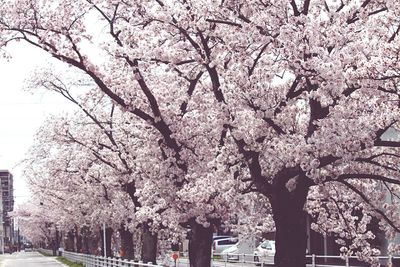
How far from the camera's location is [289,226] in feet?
45.6

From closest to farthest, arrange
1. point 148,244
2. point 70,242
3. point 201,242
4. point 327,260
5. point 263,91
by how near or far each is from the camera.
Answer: point 263,91 < point 201,242 < point 148,244 < point 327,260 < point 70,242

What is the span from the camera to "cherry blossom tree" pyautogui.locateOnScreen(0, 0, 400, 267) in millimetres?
11359

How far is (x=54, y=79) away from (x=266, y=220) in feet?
28.9

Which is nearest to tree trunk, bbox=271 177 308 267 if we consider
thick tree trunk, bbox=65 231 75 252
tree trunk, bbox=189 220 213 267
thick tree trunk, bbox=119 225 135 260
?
tree trunk, bbox=189 220 213 267

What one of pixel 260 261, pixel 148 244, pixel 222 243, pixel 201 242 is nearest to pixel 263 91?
pixel 201 242

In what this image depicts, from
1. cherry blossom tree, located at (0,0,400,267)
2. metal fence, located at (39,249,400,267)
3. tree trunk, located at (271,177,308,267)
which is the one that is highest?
cherry blossom tree, located at (0,0,400,267)

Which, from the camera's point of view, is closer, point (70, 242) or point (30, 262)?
point (30, 262)

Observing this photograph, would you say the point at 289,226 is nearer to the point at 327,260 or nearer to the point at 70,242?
the point at 327,260

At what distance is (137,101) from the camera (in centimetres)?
1645

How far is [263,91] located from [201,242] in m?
6.69

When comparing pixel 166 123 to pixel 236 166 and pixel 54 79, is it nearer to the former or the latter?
pixel 236 166

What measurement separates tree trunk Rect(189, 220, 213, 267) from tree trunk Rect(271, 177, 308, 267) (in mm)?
4702

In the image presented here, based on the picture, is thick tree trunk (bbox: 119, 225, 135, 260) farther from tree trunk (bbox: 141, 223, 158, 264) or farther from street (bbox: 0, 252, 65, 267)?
street (bbox: 0, 252, 65, 267)

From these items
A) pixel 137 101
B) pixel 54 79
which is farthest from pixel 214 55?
pixel 54 79
